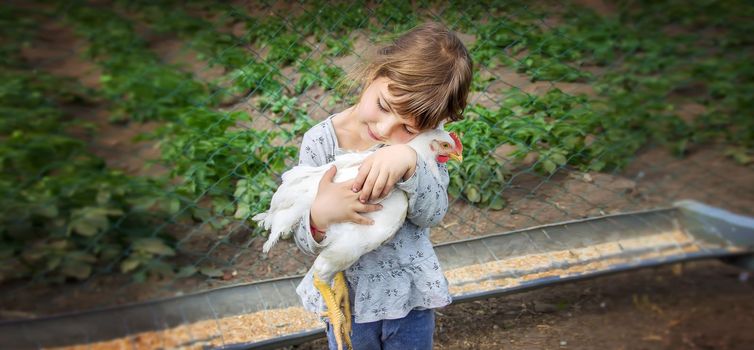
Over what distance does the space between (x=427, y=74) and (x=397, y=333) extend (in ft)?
2.02

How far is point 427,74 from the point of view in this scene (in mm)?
1354

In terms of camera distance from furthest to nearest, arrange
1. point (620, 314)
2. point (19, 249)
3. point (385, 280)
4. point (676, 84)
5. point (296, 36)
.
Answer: point (676, 84) → point (296, 36) → point (620, 314) → point (19, 249) → point (385, 280)

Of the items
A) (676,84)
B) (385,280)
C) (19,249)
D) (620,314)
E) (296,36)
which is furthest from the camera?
(676,84)

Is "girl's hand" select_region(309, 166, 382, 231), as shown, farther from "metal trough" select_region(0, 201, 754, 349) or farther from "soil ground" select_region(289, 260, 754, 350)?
"soil ground" select_region(289, 260, 754, 350)

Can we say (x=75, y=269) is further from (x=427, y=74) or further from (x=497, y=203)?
(x=497, y=203)

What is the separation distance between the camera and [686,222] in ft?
9.47

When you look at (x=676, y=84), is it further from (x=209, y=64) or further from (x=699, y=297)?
(x=209, y=64)

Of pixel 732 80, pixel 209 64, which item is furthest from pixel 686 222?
pixel 209 64

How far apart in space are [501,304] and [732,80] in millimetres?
2040

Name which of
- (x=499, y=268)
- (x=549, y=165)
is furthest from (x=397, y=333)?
(x=549, y=165)

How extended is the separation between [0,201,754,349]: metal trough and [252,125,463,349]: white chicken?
0.84 m

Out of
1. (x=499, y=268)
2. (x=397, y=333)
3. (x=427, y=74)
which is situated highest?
(x=427, y=74)

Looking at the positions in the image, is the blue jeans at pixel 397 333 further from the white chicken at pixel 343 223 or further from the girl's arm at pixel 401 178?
the girl's arm at pixel 401 178

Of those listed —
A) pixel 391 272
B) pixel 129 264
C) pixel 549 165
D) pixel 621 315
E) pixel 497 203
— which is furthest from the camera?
pixel 549 165
